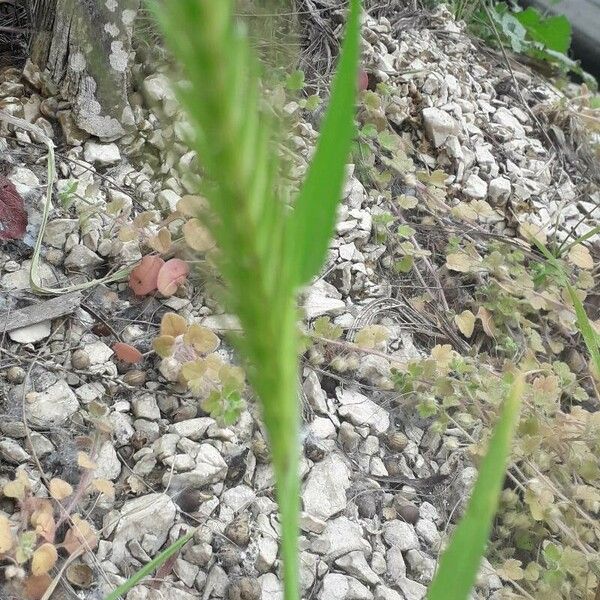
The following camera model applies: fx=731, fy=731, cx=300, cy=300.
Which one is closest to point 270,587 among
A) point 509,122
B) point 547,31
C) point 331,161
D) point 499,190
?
point 331,161

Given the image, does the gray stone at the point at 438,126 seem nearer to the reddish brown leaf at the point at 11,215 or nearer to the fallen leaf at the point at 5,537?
the reddish brown leaf at the point at 11,215

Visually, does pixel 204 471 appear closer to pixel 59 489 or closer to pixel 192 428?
pixel 192 428

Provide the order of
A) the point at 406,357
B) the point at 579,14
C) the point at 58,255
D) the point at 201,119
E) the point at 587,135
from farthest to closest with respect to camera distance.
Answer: the point at 579,14, the point at 587,135, the point at 406,357, the point at 58,255, the point at 201,119

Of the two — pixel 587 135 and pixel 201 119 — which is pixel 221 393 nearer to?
pixel 201 119

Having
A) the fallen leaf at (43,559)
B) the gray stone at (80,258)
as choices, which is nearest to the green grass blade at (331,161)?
the fallen leaf at (43,559)

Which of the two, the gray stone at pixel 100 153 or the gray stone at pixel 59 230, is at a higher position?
the gray stone at pixel 100 153

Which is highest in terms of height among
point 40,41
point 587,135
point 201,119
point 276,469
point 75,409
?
point 201,119

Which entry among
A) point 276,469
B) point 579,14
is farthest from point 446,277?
point 579,14

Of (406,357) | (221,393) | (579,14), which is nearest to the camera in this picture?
(221,393)
